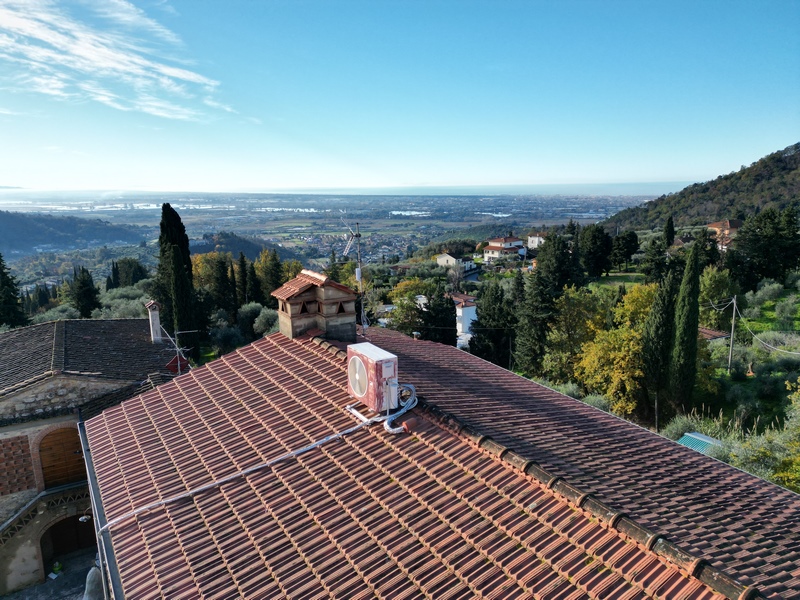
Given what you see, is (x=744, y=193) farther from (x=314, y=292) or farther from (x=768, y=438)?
(x=314, y=292)

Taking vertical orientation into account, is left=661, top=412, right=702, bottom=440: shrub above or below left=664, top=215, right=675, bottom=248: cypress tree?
below

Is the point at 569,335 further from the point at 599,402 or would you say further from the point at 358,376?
the point at 358,376

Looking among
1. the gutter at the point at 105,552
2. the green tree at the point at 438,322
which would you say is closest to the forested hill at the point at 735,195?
the green tree at the point at 438,322

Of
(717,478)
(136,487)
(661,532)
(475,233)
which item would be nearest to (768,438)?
(717,478)

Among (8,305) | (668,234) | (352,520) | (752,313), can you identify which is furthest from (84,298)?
(668,234)

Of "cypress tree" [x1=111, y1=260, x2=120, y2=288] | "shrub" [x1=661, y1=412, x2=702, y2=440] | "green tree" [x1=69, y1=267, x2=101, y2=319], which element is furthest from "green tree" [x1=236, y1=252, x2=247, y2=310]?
"shrub" [x1=661, y1=412, x2=702, y2=440]

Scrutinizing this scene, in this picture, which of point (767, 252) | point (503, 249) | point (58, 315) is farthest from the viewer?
point (503, 249)

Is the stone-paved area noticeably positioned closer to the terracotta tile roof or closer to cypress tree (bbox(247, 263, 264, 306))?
the terracotta tile roof
